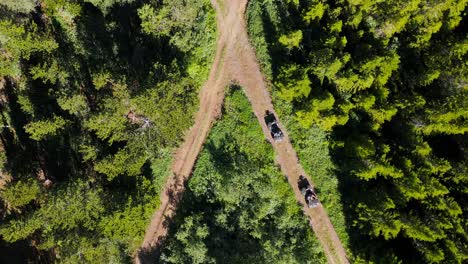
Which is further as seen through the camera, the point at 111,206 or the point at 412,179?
the point at 111,206

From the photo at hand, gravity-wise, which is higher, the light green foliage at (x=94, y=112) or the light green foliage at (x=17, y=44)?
the light green foliage at (x=17, y=44)

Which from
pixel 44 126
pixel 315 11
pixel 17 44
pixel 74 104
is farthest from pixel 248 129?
pixel 17 44

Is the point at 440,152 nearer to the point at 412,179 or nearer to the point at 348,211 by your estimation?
the point at 412,179

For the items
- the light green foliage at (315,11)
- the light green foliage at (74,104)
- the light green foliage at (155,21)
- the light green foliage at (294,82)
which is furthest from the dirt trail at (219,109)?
the light green foliage at (74,104)

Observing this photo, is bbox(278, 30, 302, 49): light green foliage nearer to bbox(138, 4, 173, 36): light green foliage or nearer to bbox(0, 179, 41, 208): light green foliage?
bbox(138, 4, 173, 36): light green foliage

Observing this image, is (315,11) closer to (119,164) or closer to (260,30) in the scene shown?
(260,30)

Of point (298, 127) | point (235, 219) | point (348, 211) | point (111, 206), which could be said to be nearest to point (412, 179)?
point (348, 211)

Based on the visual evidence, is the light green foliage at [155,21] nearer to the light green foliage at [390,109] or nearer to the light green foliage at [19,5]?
the light green foliage at [390,109]
